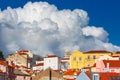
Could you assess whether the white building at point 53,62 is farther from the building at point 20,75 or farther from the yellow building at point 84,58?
the building at point 20,75

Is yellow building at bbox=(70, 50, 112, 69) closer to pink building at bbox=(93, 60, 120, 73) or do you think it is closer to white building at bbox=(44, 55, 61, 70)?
white building at bbox=(44, 55, 61, 70)

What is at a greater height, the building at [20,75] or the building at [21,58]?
the building at [21,58]

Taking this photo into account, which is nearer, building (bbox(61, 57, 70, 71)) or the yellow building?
the yellow building

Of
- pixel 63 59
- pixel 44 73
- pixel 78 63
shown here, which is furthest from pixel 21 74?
pixel 63 59

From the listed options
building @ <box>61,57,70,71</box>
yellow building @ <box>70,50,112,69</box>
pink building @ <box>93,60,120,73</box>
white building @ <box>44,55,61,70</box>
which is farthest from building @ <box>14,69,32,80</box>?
building @ <box>61,57,70,71</box>

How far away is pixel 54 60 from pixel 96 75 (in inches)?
2875

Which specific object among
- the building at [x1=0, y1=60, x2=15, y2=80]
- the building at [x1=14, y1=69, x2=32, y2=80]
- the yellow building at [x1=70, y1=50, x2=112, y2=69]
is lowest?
the building at [x1=0, y1=60, x2=15, y2=80]

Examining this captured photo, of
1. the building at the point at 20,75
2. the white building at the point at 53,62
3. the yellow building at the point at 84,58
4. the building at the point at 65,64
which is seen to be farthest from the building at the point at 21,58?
the building at the point at 20,75

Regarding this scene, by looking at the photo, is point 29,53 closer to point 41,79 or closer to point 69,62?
point 69,62

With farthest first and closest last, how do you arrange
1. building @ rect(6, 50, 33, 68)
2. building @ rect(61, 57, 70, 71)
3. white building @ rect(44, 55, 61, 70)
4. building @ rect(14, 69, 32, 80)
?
1. building @ rect(61, 57, 70, 71)
2. building @ rect(6, 50, 33, 68)
3. white building @ rect(44, 55, 61, 70)
4. building @ rect(14, 69, 32, 80)

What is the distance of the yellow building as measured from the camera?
13812 cm

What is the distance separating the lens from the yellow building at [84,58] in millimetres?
138125

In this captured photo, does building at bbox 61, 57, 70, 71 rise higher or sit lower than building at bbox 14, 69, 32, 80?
higher

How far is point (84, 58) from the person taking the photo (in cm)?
13962
